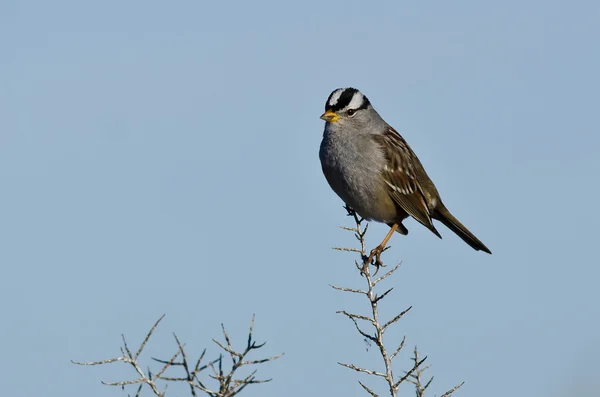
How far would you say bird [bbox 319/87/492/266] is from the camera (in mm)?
8344

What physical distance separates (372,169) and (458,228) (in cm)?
127

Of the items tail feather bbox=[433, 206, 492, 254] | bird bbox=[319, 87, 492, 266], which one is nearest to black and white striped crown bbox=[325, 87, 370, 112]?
bird bbox=[319, 87, 492, 266]

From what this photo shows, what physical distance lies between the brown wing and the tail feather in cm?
32

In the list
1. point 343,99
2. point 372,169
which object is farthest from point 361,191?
point 343,99

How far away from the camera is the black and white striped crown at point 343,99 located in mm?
8523

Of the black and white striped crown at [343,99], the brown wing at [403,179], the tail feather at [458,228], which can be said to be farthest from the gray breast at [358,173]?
the tail feather at [458,228]

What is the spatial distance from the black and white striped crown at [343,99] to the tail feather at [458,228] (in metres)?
1.55

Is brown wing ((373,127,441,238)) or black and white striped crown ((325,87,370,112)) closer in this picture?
black and white striped crown ((325,87,370,112))

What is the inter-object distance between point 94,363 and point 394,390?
182cm

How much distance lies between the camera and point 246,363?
3.58m

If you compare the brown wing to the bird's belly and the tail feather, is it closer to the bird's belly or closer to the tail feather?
the bird's belly

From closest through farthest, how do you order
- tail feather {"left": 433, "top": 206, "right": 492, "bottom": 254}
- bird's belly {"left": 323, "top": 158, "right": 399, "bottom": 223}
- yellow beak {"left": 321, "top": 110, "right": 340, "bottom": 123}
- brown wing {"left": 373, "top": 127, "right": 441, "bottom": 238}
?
bird's belly {"left": 323, "top": 158, "right": 399, "bottom": 223}, yellow beak {"left": 321, "top": 110, "right": 340, "bottom": 123}, brown wing {"left": 373, "top": 127, "right": 441, "bottom": 238}, tail feather {"left": 433, "top": 206, "right": 492, "bottom": 254}

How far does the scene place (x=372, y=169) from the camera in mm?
8578

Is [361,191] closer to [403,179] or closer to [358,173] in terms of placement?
[358,173]
